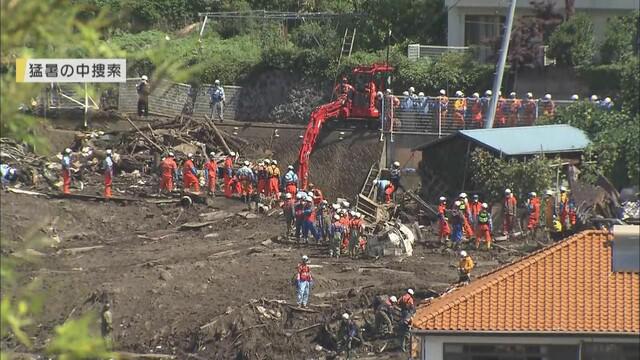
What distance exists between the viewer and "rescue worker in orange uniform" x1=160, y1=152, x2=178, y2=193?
4431cm

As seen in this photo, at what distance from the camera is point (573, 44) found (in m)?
47.4

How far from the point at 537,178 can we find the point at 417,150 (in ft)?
20.4

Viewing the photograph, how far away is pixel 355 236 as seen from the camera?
38344 millimetres

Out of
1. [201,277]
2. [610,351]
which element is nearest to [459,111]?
[201,277]

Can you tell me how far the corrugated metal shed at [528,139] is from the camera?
40344 millimetres

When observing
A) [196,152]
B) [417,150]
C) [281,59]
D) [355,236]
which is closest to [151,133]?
[196,152]

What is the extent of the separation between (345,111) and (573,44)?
808cm

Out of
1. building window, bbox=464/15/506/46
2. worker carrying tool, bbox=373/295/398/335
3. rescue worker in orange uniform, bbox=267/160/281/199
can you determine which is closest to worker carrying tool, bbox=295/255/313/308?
worker carrying tool, bbox=373/295/398/335

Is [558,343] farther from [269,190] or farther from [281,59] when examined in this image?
[281,59]

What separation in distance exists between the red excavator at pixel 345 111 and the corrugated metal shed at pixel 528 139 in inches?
198

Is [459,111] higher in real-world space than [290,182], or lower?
higher

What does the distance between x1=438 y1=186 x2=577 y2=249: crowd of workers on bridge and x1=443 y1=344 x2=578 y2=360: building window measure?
14027 mm

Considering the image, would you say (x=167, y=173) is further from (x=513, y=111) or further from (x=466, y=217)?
(x=513, y=111)

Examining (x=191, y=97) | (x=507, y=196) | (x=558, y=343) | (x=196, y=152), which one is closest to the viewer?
(x=558, y=343)
